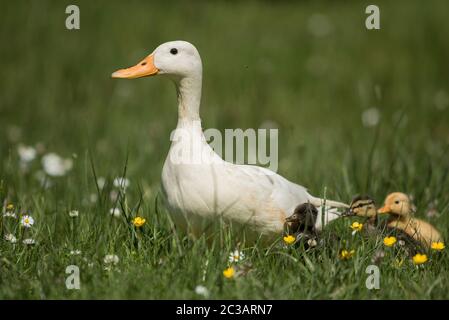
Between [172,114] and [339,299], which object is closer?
[339,299]

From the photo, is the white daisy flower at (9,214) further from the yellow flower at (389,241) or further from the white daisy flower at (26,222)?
the yellow flower at (389,241)

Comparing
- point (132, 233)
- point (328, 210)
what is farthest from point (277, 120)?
point (132, 233)

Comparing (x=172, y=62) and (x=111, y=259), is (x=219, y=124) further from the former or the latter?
(x=111, y=259)

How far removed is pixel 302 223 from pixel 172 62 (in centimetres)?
121

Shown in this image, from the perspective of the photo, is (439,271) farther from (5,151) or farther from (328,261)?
(5,151)

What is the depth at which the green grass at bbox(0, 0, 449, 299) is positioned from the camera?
12.2 ft

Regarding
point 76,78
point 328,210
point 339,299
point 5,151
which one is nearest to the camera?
point 339,299

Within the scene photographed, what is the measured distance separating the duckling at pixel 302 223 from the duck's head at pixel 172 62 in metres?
1.01

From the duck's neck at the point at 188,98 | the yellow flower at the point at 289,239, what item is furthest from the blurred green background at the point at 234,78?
the yellow flower at the point at 289,239

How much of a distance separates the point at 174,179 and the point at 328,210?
3.40ft

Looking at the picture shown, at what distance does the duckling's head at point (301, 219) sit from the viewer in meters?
4.20

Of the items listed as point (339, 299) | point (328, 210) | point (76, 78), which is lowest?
point (339, 299)

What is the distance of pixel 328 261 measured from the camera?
374 centimetres

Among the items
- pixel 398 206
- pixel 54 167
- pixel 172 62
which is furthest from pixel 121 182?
pixel 54 167
